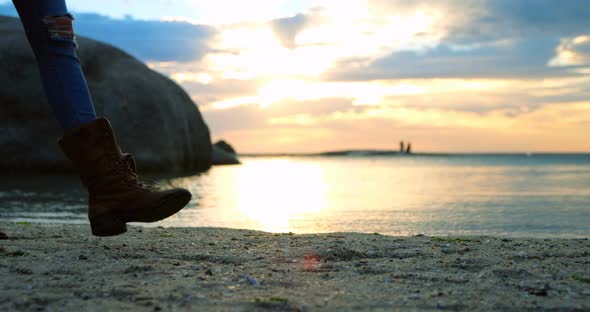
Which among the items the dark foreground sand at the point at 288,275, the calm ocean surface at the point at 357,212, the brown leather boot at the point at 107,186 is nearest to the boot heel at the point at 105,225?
the brown leather boot at the point at 107,186

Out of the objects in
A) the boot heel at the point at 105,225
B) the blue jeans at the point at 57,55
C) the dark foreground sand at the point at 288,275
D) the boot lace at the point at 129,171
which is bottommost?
the dark foreground sand at the point at 288,275

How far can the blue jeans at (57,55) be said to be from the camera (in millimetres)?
3002

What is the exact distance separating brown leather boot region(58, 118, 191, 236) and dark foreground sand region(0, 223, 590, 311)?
0.77 feet

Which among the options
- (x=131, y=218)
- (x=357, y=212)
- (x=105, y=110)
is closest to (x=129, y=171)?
(x=131, y=218)

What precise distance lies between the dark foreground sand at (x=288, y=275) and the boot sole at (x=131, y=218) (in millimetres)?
174

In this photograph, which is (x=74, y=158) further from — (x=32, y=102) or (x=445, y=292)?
(x=32, y=102)

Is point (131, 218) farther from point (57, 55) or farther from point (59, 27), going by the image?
point (59, 27)

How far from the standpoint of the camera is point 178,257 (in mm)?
3377

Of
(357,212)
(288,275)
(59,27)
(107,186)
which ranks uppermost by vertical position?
(59,27)

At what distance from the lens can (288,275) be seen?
2842mm

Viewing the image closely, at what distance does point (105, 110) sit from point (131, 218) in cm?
1608

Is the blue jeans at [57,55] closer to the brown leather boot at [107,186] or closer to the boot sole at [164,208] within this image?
the brown leather boot at [107,186]

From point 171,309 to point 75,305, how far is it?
37cm

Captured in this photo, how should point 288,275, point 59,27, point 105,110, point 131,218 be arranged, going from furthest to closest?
point 105,110 < point 131,218 < point 59,27 < point 288,275
